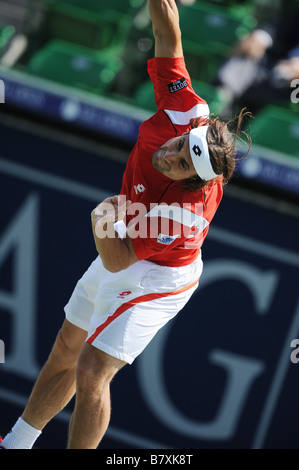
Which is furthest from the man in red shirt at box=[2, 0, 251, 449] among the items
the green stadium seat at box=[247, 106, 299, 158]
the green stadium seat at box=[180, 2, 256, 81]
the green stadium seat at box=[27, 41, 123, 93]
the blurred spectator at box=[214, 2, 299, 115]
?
the green stadium seat at box=[180, 2, 256, 81]

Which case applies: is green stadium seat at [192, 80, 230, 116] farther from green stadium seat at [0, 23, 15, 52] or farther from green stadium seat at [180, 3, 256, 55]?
green stadium seat at [0, 23, 15, 52]

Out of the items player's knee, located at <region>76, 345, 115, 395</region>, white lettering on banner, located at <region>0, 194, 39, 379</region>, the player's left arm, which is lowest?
white lettering on banner, located at <region>0, 194, 39, 379</region>

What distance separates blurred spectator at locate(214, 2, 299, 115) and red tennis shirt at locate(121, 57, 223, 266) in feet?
7.31

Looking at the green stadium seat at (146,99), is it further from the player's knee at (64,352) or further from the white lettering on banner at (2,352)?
the player's knee at (64,352)

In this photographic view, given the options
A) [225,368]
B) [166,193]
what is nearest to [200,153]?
[166,193]

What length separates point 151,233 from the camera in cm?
311

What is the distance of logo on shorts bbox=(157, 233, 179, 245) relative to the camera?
10.3ft

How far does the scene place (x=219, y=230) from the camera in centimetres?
527

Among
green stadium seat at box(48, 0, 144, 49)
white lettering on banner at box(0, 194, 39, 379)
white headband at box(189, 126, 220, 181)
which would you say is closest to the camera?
white headband at box(189, 126, 220, 181)

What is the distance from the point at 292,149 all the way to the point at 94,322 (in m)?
2.45

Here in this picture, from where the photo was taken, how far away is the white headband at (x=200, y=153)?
2970 millimetres

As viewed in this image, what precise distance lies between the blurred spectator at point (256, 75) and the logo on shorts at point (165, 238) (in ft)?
8.40

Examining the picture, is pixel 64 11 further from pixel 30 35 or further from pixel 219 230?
pixel 219 230

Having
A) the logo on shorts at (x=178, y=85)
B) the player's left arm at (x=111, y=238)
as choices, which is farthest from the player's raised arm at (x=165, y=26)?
the player's left arm at (x=111, y=238)
